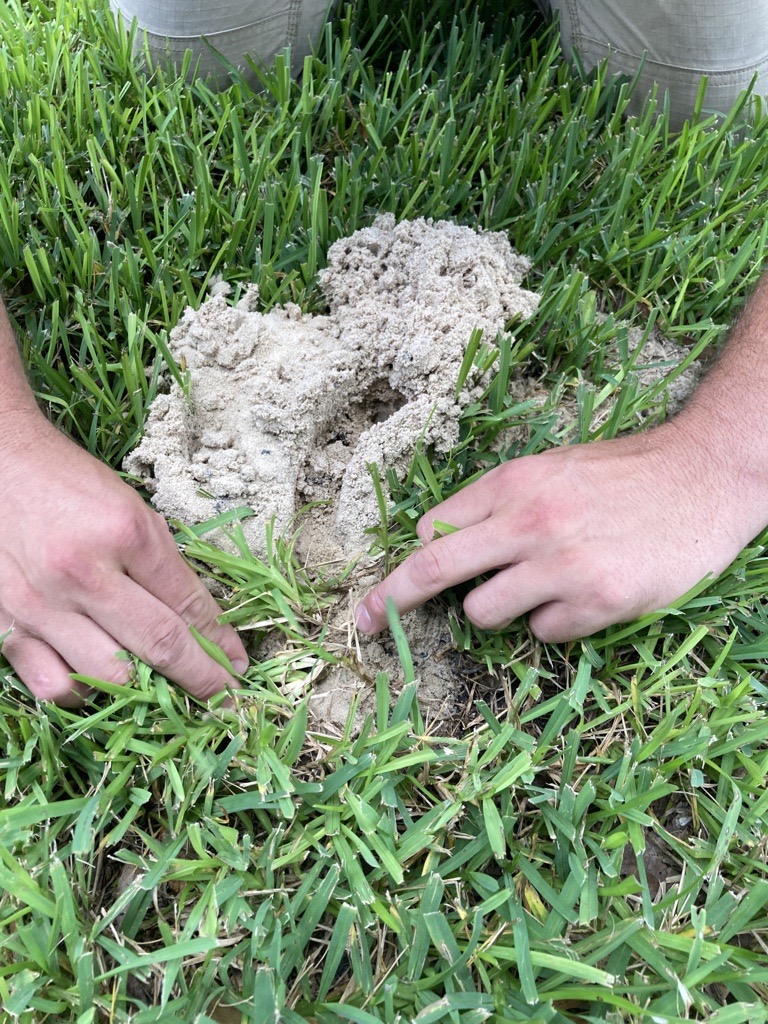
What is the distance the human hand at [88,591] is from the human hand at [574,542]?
0.30 metres

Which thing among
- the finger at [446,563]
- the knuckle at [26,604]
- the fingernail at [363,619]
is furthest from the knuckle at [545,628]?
the knuckle at [26,604]

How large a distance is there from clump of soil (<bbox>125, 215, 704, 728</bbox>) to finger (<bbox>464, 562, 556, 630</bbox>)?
0.39 ft

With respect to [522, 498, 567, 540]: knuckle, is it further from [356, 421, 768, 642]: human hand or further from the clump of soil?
the clump of soil

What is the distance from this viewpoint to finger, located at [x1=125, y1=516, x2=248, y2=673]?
1202 mm

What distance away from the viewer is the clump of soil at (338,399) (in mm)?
1352

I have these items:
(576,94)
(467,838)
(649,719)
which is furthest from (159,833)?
(576,94)

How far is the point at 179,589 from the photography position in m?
1.23

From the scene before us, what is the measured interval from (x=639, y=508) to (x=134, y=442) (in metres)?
0.93

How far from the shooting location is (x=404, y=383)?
146cm

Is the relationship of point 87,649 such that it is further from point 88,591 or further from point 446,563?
point 446,563

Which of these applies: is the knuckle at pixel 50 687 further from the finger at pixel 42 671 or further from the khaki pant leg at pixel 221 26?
the khaki pant leg at pixel 221 26

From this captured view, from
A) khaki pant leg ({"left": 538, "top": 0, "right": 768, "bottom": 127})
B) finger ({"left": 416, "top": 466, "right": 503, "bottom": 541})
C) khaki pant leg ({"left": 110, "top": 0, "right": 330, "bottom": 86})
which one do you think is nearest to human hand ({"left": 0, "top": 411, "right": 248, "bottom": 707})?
finger ({"left": 416, "top": 466, "right": 503, "bottom": 541})

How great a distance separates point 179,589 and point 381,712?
38 centimetres

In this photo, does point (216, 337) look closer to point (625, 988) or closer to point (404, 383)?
point (404, 383)
